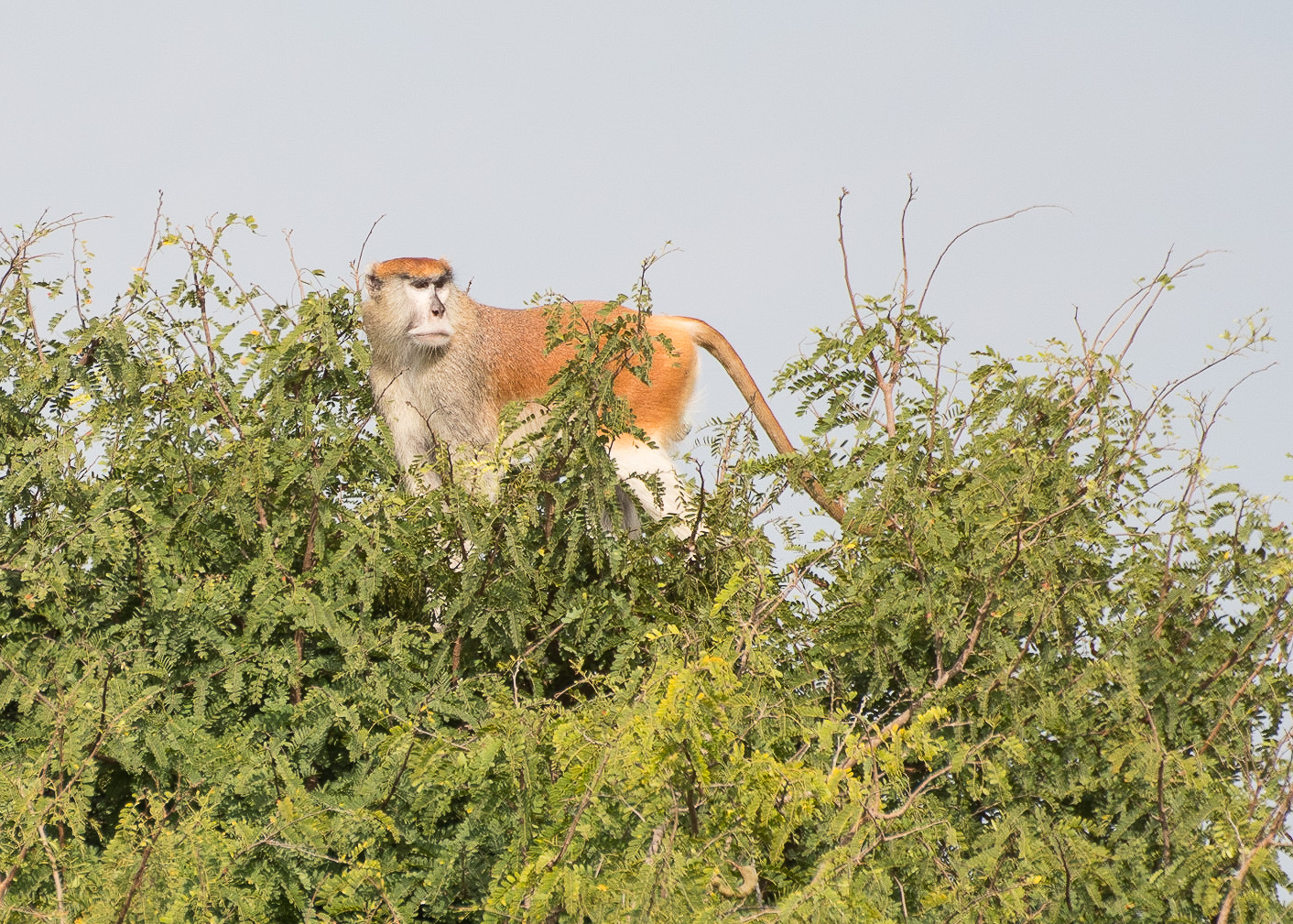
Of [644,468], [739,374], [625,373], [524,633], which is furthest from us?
[625,373]

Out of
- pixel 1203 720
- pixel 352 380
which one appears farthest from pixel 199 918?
pixel 1203 720

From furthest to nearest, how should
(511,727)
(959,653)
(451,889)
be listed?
(959,653), (451,889), (511,727)

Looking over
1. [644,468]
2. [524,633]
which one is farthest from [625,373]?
[524,633]

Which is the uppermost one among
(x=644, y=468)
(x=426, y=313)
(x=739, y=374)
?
(x=426, y=313)

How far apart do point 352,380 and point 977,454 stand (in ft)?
5.43

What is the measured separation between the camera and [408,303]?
16.3 feet

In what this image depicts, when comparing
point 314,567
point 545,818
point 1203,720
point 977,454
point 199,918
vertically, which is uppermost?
point 977,454

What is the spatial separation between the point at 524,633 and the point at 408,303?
207cm

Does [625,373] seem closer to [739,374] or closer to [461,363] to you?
[739,374]

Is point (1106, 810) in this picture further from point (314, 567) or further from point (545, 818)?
point (314, 567)

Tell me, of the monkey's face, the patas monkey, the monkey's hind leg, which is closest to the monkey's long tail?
the patas monkey

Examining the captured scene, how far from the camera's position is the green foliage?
9.37 feet

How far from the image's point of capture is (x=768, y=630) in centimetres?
317

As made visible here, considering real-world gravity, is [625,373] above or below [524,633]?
above
